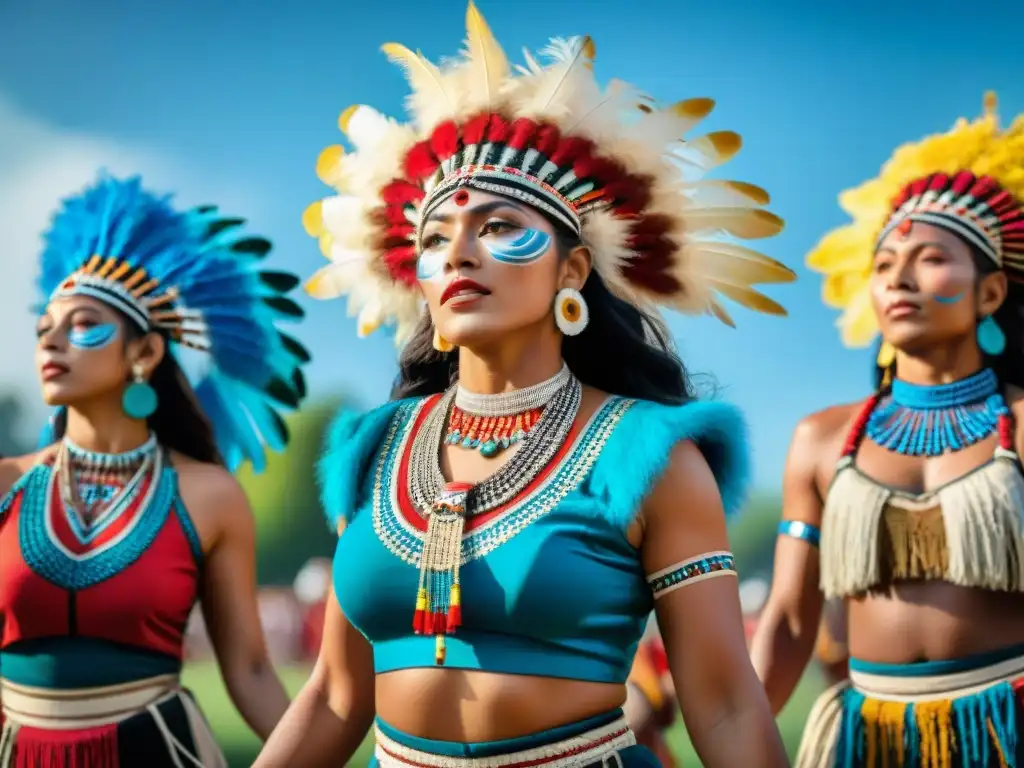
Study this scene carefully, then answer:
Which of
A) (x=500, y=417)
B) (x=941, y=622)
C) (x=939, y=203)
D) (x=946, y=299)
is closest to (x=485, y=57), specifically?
(x=500, y=417)

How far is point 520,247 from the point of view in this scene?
285 centimetres

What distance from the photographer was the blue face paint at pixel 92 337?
4.65 m

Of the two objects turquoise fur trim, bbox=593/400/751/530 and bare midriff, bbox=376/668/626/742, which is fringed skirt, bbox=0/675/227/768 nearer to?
bare midriff, bbox=376/668/626/742

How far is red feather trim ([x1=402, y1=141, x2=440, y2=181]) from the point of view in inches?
123

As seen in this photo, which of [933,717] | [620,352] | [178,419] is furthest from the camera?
[178,419]

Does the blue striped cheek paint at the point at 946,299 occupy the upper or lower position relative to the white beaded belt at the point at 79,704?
upper

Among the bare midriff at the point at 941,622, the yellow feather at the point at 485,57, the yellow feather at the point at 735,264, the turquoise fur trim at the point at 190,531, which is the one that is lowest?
the bare midriff at the point at 941,622

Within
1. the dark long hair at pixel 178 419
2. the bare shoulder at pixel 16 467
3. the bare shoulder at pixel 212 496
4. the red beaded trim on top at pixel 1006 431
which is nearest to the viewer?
the red beaded trim on top at pixel 1006 431

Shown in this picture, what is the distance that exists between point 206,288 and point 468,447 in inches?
100

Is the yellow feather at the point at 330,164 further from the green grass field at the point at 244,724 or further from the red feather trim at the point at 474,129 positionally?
the green grass field at the point at 244,724

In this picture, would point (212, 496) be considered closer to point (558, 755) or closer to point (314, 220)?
point (314, 220)

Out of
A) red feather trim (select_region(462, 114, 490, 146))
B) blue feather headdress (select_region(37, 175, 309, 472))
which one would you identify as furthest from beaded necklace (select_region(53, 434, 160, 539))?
red feather trim (select_region(462, 114, 490, 146))

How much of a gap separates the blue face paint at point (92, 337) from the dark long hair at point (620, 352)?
2230 millimetres

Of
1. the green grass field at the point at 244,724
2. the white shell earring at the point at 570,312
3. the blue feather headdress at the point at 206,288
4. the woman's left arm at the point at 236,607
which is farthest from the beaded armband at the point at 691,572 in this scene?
the green grass field at the point at 244,724
